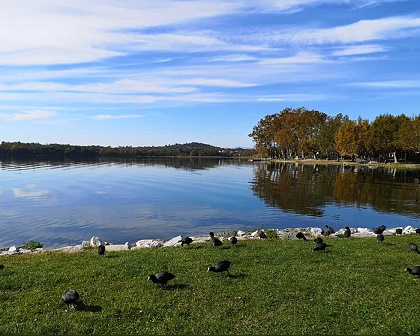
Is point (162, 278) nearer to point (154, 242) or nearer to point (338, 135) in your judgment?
point (154, 242)

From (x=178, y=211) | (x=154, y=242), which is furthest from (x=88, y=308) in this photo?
(x=178, y=211)

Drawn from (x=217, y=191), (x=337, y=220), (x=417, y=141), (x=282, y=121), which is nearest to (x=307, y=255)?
(x=337, y=220)

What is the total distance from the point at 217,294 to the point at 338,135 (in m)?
114

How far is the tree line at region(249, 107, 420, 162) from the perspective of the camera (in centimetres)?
10094

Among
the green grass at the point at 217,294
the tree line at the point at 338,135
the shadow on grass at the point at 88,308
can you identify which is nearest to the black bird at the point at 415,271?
the green grass at the point at 217,294

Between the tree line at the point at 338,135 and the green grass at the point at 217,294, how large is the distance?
91057 millimetres

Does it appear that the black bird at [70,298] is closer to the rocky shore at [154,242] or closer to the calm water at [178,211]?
the rocky shore at [154,242]

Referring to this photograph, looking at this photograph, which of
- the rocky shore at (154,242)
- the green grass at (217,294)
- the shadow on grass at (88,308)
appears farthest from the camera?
the rocky shore at (154,242)

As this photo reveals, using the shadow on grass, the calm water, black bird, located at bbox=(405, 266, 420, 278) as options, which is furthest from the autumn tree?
the shadow on grass

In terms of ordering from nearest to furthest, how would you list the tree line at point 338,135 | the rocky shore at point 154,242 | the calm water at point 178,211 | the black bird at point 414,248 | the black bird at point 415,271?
the black bird at point 415,271 < the black bird at point 414,248 < the rocky shore at point 154,242 < the calm water at point 178,211 < the tree line at point 338,135

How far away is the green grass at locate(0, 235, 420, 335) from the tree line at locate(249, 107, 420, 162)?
9106 cm

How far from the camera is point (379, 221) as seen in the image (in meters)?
28.5

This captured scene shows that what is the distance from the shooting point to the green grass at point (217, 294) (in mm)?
8055

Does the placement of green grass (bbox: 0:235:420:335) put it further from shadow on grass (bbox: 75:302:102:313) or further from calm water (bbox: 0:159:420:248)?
calm water (bbox: 0:159:420:248)
